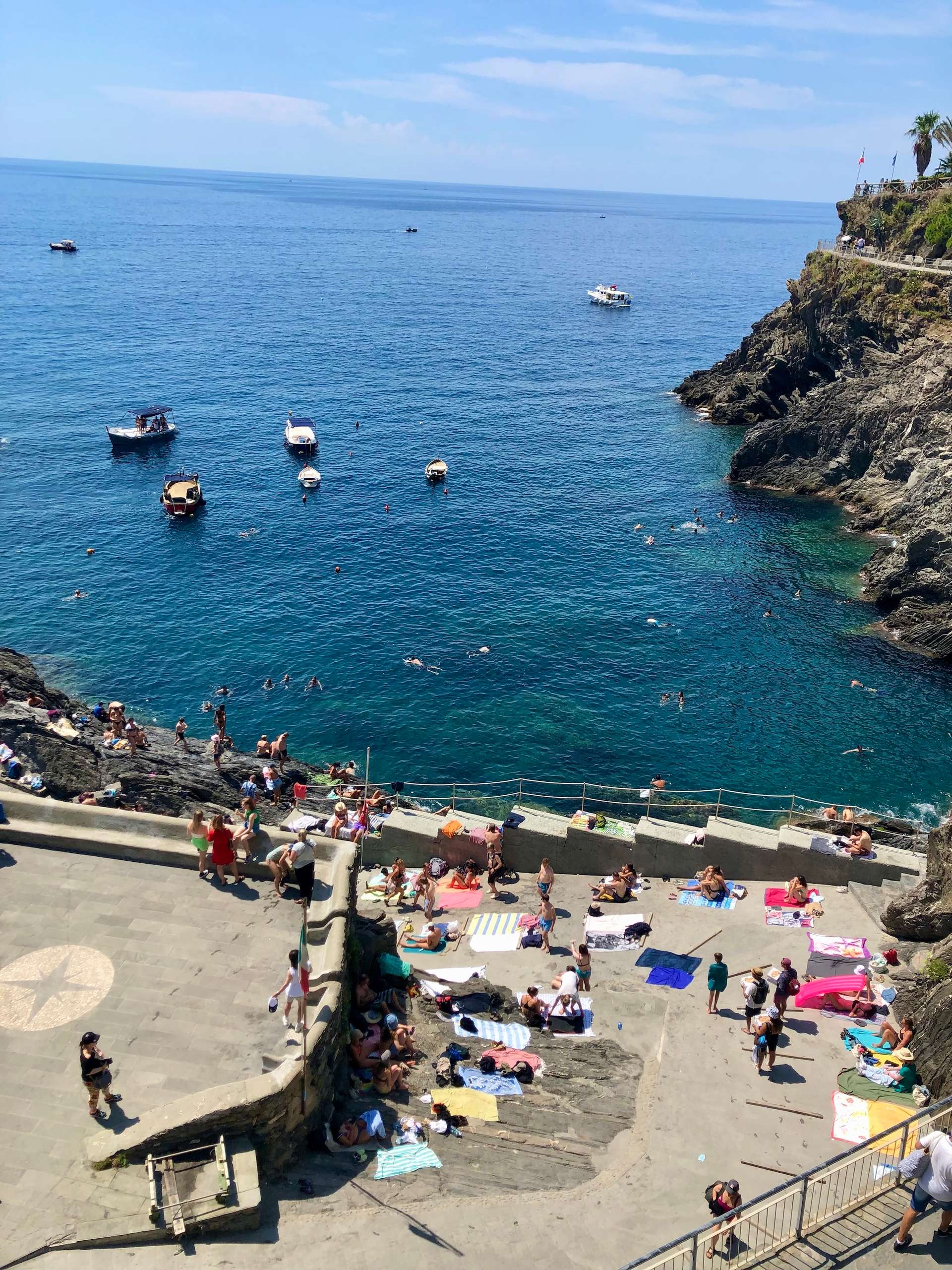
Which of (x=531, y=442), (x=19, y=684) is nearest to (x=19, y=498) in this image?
(x=19, y=684)

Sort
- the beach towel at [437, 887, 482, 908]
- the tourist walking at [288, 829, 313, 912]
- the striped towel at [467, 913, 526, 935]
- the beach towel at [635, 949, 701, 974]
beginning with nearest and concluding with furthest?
the tourist walking at [288, 829, 313, 912] → the beach towel at [635, 949, 701, 974] → the striped towel at [467, 913, 526, 935] → the beach towel at [437, 887, 482, 908]

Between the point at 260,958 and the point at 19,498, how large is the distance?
57.5 m

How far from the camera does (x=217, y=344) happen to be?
11450 centimetres

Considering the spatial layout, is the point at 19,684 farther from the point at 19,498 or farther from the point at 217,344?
the point at 217,344

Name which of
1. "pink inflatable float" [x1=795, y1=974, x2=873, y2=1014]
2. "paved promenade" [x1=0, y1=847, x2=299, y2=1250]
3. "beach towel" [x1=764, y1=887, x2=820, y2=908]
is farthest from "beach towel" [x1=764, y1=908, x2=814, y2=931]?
"paved promenade" [x1=0, y1=847, x2=299, y2=1250]

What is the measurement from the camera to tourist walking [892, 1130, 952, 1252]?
11.1 metres

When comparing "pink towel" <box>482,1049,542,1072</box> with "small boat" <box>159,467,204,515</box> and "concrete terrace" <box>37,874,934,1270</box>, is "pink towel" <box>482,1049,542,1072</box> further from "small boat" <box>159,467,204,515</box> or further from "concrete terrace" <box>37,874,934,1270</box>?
"small boat" <box>159,467,204,515</box>

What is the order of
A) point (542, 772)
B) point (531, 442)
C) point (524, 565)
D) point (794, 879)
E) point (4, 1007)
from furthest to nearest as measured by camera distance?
point (531, 442) < point (524, 565) < point (542, 772) < point (794, 879) < point (4, 1007)

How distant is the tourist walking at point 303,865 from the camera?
16125 millimetres

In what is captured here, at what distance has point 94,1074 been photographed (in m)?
12.5

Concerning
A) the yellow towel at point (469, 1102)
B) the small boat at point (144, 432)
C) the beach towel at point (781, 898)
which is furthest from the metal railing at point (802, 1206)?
the small boat at point (144, 432)

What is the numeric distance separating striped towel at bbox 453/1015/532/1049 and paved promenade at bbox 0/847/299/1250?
12.3 feet

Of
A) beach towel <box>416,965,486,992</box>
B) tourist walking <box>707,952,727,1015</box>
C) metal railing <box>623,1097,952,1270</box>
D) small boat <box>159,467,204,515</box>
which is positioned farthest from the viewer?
small boat <box>159,467,204,515</box>

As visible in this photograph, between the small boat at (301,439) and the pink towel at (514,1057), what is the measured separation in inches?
2471
